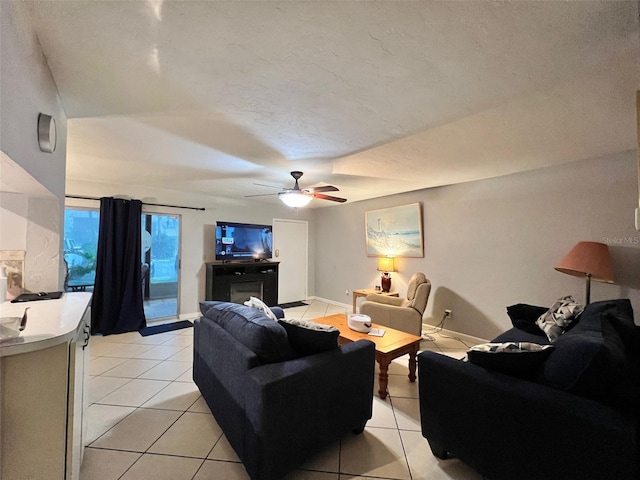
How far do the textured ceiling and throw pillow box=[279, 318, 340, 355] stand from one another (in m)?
1.50

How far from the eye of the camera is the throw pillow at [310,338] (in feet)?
5.55

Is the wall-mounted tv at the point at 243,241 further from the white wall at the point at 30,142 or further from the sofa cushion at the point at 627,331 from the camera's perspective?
the sofa cushion at the point at 627,331

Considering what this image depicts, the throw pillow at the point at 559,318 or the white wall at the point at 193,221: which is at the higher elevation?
the white wall at the point at 193,221

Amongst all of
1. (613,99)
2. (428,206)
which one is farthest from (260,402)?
(428,206)

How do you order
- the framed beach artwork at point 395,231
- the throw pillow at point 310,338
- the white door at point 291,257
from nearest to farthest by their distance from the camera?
the throw pillow at point 310,338
the framed beach artwork at point 395,231
the white door at point 291,257

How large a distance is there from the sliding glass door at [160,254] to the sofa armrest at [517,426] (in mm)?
4462

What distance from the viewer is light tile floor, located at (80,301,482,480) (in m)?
1.54

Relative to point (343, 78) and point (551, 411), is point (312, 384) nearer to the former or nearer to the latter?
point (551, 411)

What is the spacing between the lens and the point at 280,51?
1282 millimetres

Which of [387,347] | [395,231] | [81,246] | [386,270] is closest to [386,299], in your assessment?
[386,270]

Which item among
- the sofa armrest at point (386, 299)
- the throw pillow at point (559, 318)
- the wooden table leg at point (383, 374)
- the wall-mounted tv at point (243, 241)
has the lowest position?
the wooden table leg at point (383, 374)

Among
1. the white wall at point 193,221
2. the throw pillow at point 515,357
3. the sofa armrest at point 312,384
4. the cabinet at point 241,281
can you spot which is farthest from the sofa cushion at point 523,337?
the white wall at point 193,221

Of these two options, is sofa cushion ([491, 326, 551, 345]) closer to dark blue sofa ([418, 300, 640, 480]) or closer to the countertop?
dark blue sofa ([418, 300, 640, 480])

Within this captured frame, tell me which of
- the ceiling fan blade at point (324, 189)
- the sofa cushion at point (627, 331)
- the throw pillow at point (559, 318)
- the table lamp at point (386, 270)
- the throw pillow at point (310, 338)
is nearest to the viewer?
the sofa cushion at point (627, 331)
